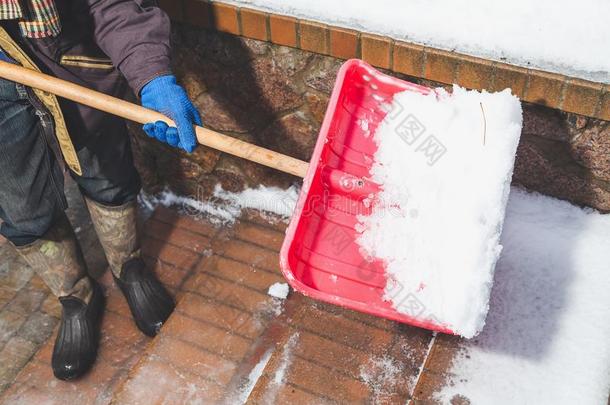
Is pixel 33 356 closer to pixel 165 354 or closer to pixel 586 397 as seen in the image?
pixel 165 354

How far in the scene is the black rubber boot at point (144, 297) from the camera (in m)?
2.79

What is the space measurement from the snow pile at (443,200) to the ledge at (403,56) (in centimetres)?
18

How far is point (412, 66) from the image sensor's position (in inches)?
93.4

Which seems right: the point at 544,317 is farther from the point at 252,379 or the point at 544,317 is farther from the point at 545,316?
the point at 252,379

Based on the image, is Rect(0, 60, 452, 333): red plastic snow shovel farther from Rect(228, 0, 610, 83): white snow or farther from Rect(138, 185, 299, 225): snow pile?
Rect(138, 185, 299, 225): snow pile

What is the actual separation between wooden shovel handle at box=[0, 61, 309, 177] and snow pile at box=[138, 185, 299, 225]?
961 millimetres

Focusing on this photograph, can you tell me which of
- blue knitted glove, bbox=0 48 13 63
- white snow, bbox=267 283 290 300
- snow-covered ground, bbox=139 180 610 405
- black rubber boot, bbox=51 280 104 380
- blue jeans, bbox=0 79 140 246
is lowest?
black rubber boot, bbox=51 280 104 380

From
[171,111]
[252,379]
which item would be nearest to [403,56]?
[171,111]

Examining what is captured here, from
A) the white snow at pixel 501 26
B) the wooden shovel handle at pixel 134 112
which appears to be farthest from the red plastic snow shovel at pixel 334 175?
the white snow at pixel 501 26

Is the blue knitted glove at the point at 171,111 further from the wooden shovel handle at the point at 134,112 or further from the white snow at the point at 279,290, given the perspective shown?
the white snow at the point at 279,290

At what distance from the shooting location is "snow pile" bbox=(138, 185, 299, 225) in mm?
3061

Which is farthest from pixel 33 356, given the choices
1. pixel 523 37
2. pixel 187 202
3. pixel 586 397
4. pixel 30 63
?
pixel 523 37

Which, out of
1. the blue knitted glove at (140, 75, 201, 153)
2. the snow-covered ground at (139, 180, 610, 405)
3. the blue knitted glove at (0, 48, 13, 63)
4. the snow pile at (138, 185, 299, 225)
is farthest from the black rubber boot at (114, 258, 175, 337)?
the blue knitted glove at (0, 48, 13, 63)

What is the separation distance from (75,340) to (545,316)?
6.15 ft
